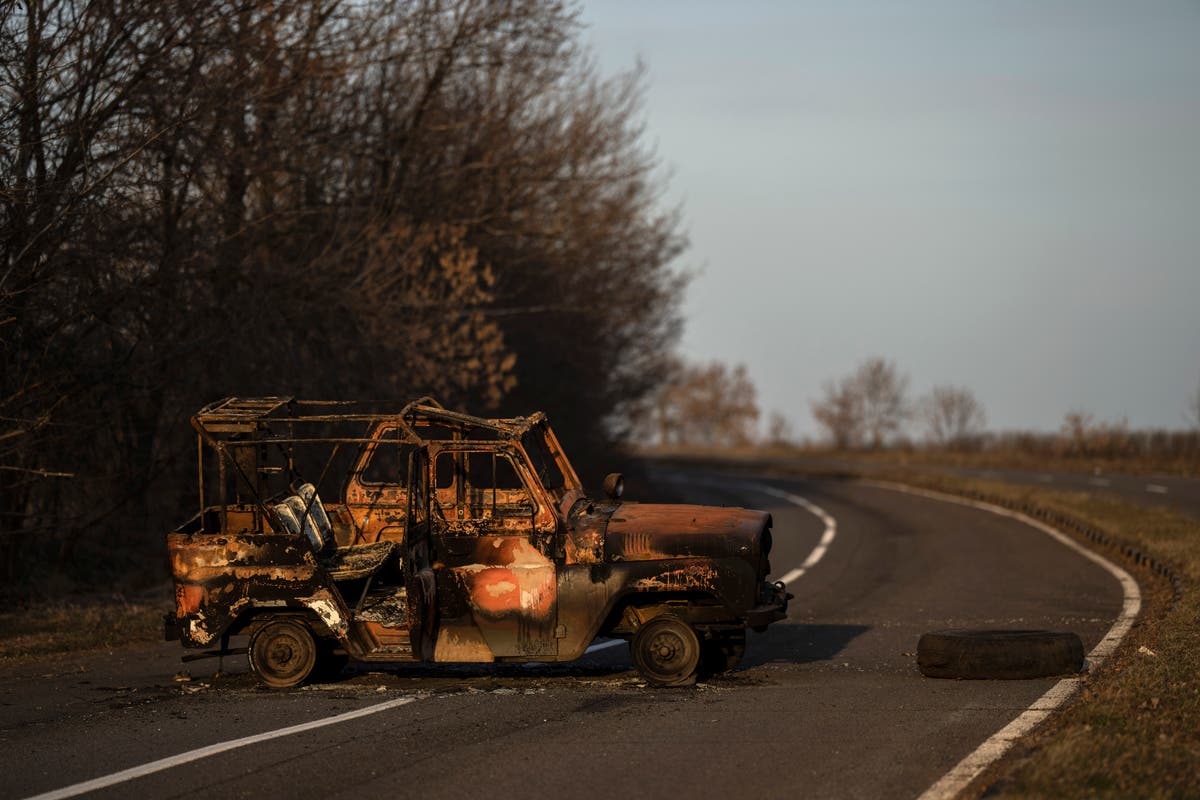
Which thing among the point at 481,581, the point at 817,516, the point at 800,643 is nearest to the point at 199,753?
the point at 481,581

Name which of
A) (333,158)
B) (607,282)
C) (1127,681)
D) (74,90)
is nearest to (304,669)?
(1127,681)

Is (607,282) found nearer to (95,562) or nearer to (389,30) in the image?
(389,30)

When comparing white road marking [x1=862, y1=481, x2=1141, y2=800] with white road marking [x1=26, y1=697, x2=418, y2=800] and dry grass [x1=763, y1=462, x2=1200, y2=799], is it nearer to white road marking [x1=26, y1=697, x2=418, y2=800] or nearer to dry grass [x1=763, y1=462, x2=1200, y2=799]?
dry grass [x1=763, y1=462, x2=1200, y2=799]

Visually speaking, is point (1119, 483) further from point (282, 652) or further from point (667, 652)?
point (282, 652)

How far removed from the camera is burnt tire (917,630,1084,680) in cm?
1048

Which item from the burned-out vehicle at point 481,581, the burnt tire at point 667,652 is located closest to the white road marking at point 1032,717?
the burned-out vehicle at point 481,581

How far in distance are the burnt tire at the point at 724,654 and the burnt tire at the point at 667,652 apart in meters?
0.59

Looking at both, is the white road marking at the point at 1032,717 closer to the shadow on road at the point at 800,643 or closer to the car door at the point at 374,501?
the shadow on road at the point at 800,643

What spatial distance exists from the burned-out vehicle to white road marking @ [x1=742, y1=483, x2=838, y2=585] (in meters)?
7.11

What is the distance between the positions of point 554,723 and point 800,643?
4283mm

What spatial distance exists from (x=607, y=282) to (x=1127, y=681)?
25141 mm

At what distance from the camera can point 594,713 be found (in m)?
9.52

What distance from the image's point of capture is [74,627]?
14344mm

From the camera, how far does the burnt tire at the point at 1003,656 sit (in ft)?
34.4
